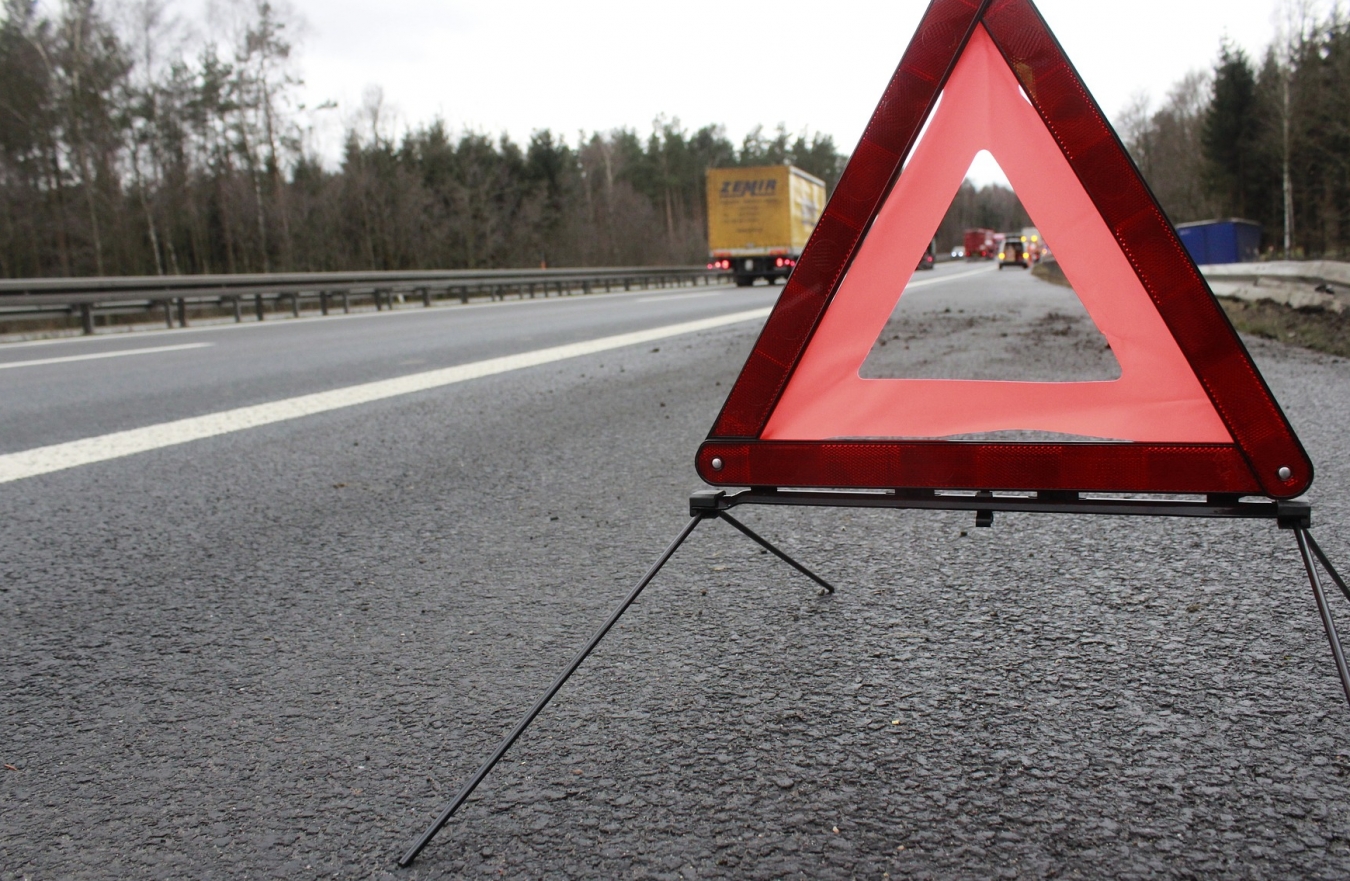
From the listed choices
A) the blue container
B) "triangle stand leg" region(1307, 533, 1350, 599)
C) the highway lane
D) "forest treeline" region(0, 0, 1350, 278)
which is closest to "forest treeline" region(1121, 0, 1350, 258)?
"forest treeline" region(0, 0, 1350, 278)

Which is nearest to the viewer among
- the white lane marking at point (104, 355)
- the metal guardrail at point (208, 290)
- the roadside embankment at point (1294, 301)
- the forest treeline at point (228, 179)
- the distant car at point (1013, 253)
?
the roadside embankment at point (1294, 301)

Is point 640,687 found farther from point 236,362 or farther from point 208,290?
point 208,290

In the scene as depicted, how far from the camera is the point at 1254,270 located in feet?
36.2

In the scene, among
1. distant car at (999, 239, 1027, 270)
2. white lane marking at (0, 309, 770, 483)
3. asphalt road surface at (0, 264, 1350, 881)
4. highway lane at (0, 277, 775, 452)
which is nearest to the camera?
asphalt road surface at (0, 264, 1350, 881)

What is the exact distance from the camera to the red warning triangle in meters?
1.68

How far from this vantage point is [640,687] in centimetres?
215

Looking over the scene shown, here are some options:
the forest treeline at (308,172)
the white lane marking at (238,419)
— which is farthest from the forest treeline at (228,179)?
the white lane marking at (238,419)

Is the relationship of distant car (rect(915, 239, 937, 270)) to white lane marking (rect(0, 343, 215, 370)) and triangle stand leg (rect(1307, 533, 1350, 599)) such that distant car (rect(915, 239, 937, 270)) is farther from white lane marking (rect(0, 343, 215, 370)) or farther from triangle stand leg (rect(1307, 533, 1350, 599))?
white lane marking (rect(0, 343, 215, 370))

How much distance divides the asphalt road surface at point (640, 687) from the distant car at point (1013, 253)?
53415mm

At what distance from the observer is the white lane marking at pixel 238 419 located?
4820 millimetres

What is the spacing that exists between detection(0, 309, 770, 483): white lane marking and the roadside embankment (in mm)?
4671

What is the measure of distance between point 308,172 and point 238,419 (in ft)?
156

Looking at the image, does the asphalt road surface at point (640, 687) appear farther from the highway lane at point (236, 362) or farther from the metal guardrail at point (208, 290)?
the metal guardrail at point (208, 290)

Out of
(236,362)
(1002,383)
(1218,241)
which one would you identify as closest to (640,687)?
(1002,383)
